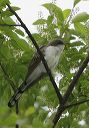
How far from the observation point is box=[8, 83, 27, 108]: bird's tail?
2829 millimetres

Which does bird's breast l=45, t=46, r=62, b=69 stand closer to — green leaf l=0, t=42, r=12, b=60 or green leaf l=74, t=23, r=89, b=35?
green leaf l=74, t=23, r=89, b=35

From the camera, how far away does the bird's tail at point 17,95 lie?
2829 millimetres

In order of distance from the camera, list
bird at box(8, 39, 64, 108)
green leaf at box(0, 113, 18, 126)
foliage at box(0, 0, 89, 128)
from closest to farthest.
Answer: green leaf at box(0, 113, 18, 126), foliage at box(0, 0, 89, 128), bird at box(8, 39, 64, 108)

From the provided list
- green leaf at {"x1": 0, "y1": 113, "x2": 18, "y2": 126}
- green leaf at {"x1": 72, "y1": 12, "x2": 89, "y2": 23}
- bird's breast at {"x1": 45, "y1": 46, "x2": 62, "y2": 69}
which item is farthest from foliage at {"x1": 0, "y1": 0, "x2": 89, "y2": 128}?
green leaf at {"x1": 0, "y1": 113, "x2": 18, "y2": 126}

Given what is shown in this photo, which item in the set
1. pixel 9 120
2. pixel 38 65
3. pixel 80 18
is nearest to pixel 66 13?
pixel 80 18

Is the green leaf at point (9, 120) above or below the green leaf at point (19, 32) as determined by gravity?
above

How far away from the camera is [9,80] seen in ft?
9.07

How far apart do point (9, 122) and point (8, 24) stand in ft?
6.29

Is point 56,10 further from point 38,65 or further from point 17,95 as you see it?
point 38,65

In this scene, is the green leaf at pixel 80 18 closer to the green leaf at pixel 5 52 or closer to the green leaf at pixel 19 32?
the green leaf at pixel 19 32

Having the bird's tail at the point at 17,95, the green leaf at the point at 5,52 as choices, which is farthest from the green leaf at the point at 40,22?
the bird's tail at the point at 17,95

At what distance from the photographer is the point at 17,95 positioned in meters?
3.00

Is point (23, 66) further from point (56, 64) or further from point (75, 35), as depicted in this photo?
point (56, 64)

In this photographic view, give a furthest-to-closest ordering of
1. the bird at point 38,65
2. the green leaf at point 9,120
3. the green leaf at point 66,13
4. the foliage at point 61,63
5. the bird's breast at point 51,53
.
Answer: the bird's breast at point 51,53, the bird at point 38,65, the green leaf at point 66,13, the foliage at point 61,63, the green leaf at point 9,120
